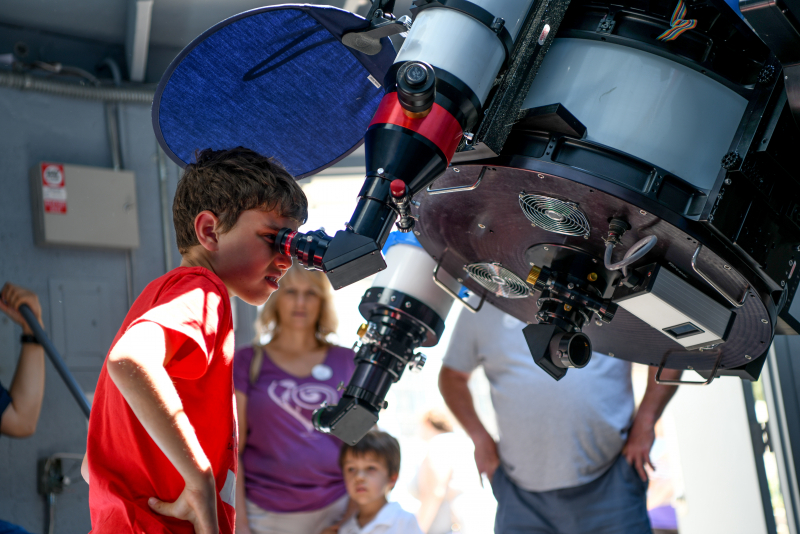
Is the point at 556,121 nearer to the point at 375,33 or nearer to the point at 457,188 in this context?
the point at 457,188

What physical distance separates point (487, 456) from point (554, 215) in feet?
A: 4.67

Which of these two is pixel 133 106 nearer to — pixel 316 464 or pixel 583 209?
pixel 316 464

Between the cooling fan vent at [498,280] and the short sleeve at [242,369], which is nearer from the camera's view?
the cooling fan vent at [498,280]

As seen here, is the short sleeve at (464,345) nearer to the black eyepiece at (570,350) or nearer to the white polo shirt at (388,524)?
the white polo shirt at (388,524)

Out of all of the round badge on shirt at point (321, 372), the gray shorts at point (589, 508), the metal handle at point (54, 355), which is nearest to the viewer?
the gray shorts at point (589, 508)

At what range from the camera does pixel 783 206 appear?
103 cm

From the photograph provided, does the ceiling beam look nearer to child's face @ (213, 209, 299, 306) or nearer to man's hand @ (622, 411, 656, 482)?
child's face @ (213, 209, 299, 306)

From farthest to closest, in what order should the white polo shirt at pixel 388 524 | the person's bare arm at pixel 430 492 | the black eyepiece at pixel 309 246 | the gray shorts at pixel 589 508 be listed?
the person's bare arm at pixel 430 492 < the white polo shirt at pixel 388 524 < the gray shorts at pixel 589 508 < the black eyepiece at pixel 309 246

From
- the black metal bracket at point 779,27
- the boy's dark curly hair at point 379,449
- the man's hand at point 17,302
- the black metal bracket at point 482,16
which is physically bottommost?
the boy's dark curly hair at point 379,449

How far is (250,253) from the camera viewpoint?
1.24m

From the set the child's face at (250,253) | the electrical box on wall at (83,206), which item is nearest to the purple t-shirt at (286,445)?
the electrical box on wall at (83,206)

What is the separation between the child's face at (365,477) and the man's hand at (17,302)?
1308 millimetres

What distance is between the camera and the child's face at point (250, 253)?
4.06 ft

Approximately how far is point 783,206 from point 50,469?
281 cm
